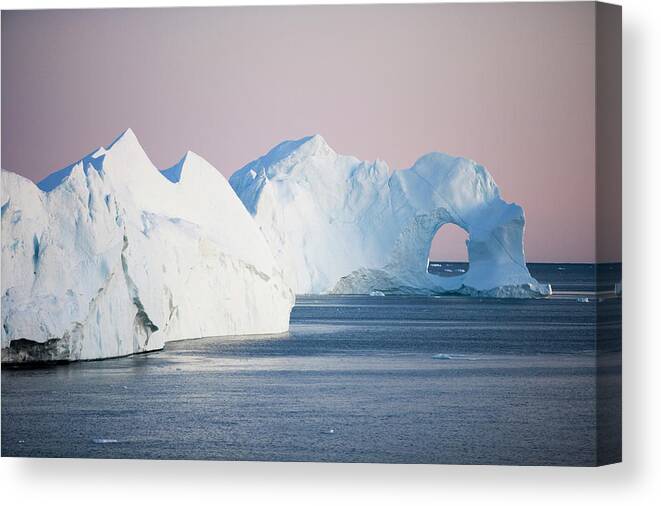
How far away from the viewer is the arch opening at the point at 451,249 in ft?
38.0

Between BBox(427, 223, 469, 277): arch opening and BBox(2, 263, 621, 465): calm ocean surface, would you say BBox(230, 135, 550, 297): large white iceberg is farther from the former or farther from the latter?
BBox(2, 263, 621, 465): calm ocean surface

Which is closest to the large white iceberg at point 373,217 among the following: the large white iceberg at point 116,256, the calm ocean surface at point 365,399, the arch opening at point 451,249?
the arch opening at point 451,249

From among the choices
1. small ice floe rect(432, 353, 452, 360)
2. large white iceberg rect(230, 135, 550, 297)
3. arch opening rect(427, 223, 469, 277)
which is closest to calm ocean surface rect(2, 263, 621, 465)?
small ice floe rect(432, 353, 452, 360)

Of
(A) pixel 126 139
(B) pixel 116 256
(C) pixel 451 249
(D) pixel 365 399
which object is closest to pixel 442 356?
(D) pixel 365 399

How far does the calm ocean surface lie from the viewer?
361 inches

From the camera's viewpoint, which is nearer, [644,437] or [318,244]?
[644,437]

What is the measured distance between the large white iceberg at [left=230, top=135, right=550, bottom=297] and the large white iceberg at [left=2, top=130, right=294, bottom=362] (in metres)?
0.48

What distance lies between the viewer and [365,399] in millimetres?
9859

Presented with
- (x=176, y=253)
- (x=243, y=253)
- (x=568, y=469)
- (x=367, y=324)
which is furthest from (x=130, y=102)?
(x=568, y=469)

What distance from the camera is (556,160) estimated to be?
9367 mm

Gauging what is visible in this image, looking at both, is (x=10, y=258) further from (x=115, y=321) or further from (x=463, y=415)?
(x=463, y=415)

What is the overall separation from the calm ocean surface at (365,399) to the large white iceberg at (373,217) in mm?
831

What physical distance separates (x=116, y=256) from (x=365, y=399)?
223cm

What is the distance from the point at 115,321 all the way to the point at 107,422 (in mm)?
1305
